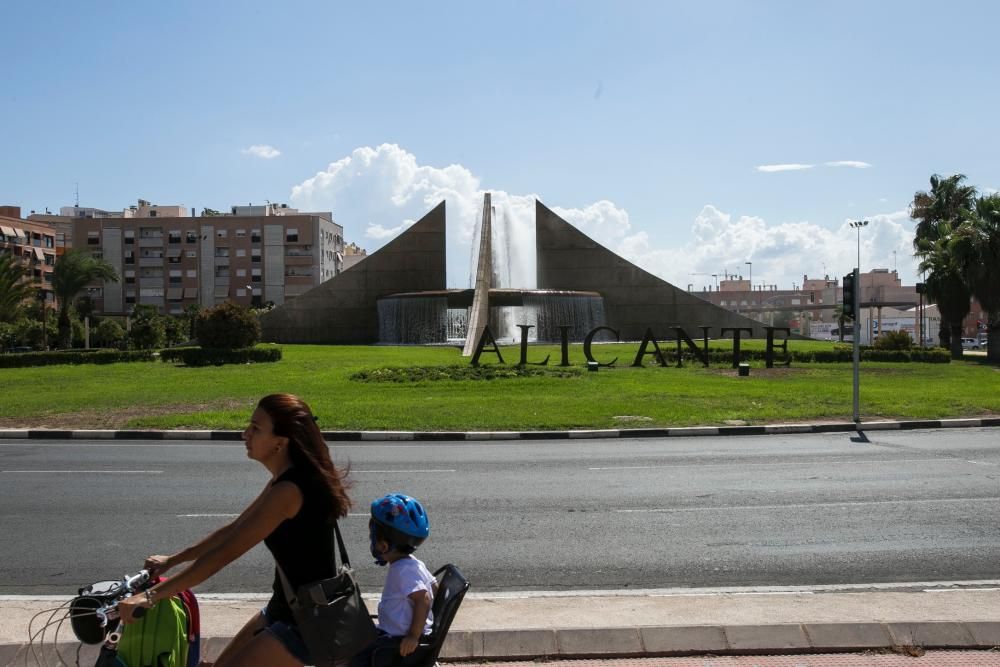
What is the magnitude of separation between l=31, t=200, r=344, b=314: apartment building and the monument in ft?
143

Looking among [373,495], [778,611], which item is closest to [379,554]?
[778,611]

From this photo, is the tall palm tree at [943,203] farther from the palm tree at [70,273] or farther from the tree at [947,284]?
the palm tree at [70,273]

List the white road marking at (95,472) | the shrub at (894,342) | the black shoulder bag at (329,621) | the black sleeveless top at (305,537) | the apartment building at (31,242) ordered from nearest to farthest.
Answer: the black shoulder bag at (329,621) < the black sleeveless top at (305,537) < the white road marking at (95,472) < the shrub at (894,342) < the apartment building at (31,242)

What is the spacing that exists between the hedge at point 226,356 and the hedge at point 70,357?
6.51 feet

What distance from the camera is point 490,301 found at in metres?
45.1

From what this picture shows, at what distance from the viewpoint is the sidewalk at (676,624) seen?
16.1 ft

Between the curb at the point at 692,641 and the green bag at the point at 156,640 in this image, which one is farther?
the curb at the point at 692,641

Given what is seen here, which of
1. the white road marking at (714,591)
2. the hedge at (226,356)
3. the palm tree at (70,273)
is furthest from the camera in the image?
the palm tree at (70,273)

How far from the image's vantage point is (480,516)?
8727mm

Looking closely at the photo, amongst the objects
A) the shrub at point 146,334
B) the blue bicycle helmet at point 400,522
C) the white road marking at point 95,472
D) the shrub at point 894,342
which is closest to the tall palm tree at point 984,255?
the shrub at point 894,342

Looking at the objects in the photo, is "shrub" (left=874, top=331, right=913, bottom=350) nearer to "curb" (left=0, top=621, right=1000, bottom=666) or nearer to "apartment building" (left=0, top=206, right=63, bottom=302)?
"curb" (left=0, top=621, right=1000, bottom=666)

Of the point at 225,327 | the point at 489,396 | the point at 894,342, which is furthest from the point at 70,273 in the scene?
the point at 489,396

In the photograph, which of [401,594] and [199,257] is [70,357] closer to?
[401,594]

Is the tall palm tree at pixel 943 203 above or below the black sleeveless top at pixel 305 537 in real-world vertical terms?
above
